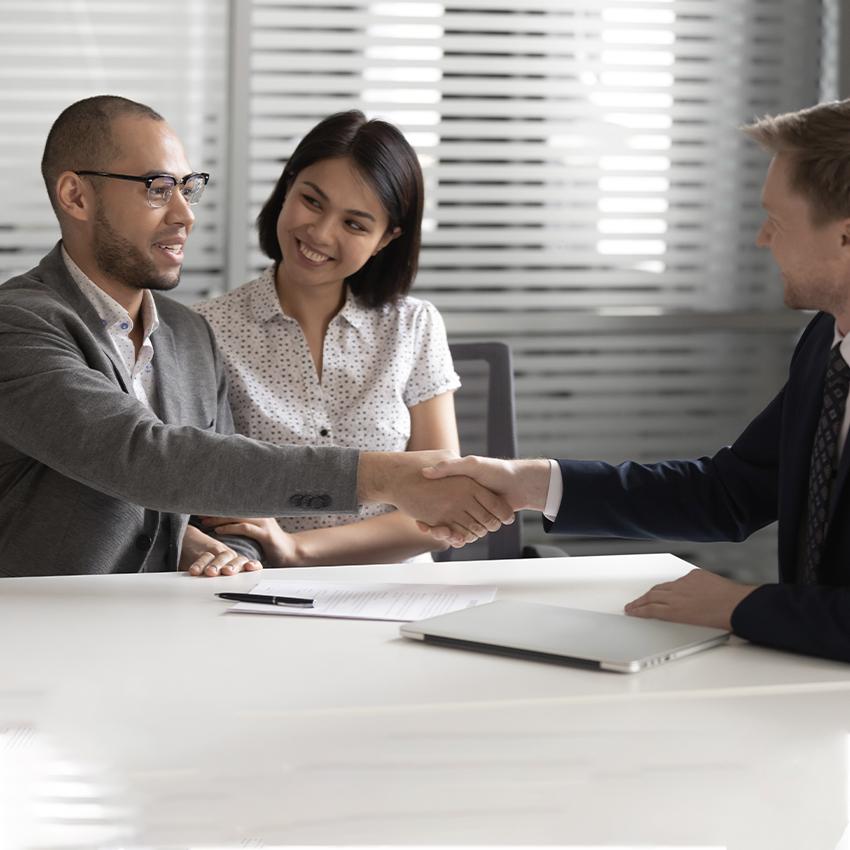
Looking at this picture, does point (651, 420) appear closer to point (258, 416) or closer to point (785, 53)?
point (785, 53)

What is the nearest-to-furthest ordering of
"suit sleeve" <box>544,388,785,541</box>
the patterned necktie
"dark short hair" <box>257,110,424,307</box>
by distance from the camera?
the patterned necktie, "suit sleeve" <box>544,388,785,541</box>, "dark short hair" <box>257,110,424,307</box>

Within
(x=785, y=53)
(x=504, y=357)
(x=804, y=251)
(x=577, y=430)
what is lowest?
(x=577, y=430)

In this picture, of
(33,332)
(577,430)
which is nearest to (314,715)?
(33,332)

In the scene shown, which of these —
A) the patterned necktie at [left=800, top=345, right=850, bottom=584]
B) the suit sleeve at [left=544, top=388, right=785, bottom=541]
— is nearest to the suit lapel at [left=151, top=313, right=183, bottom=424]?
the suit sleeve at [left=544, top=388, right=785, bottom=541]

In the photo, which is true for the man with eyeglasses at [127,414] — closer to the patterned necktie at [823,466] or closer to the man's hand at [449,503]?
the man's hand at [449,503]

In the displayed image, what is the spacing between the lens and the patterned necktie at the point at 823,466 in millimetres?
1782

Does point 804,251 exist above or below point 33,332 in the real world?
above

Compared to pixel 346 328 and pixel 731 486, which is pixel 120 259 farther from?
pixel 731 486

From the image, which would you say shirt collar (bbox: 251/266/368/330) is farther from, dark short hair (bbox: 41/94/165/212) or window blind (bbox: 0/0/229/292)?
window blind (bbox: 0/0/229/292)

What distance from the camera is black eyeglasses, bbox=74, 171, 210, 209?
2271 mm

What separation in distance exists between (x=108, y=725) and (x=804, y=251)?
1.24 metres

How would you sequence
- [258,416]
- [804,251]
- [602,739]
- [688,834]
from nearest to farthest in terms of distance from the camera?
[688,834] → [602,739] → [804,251] → [258,416]

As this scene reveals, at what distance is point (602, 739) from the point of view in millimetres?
1222

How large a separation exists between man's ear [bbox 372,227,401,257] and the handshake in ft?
2.46
